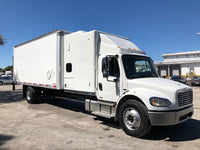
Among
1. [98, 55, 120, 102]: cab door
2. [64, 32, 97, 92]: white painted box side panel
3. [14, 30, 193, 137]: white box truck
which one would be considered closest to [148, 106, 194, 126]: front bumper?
[14, 30, 193, 137]: white box truck

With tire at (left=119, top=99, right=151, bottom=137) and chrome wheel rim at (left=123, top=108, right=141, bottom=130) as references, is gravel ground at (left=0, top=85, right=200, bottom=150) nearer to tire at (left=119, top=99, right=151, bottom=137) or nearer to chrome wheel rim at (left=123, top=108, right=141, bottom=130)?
tire at (left=119, top=99, right=151, bottom=137)

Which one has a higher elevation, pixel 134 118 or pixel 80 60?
pixel 80 60

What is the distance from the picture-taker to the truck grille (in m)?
A: 4.42

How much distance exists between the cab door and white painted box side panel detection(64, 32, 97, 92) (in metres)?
0.37

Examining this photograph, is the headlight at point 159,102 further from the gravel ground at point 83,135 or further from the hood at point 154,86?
the gravel ground at point 83,135

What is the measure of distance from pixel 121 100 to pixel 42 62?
509cm

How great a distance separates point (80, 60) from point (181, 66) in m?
41.2

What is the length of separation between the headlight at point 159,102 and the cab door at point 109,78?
1.29 m

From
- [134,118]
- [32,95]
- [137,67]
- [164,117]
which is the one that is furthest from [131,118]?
[32,95]

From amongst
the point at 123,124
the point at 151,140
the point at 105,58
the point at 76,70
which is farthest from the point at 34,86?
the point at 151,140

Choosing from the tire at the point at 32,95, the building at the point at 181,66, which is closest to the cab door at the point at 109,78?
the tire at the point at 32,95

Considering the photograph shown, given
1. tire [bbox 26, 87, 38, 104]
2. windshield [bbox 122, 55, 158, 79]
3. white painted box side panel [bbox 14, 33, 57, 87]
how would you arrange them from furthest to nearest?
tire [bbox 26, 87, 38, 104] < white painted box side panel [bbox 14, 33, 57, 87] < windshield [bbox 122, 55, 158, 79]

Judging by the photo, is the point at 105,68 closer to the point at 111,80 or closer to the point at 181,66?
the point at 111,80

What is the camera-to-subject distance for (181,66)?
136ft
